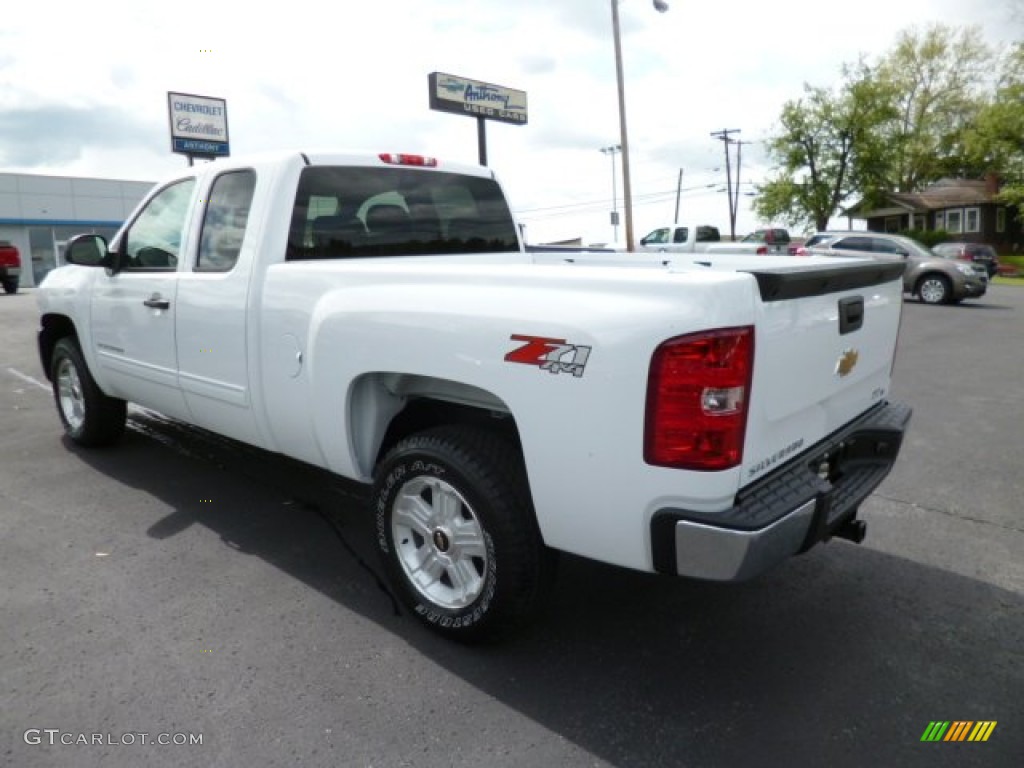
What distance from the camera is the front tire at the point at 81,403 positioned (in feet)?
17.7

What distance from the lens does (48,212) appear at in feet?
123

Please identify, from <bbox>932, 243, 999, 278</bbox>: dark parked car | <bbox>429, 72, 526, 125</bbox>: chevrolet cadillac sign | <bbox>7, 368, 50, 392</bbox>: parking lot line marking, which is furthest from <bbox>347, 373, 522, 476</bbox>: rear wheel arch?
<bbox>932, 243, 999, 278</bbox>: dark parked car

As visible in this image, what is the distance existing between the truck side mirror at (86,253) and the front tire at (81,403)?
944mm

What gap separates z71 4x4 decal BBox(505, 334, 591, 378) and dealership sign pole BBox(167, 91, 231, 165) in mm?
27238

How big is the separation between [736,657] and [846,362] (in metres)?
1.18

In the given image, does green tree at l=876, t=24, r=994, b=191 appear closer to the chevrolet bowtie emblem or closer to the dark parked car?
the dark parked car

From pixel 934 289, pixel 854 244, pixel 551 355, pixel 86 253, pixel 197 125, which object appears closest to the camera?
pixel 551 355

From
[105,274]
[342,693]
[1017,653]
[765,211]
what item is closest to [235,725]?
[342,693]

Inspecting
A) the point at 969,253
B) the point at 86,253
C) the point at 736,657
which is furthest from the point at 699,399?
the point at 969,253

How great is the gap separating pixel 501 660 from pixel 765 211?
52812 mm

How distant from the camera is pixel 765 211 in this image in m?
51.5

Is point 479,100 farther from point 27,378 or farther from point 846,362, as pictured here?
point 846,362

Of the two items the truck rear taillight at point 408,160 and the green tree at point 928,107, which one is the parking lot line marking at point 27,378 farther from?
the green tree at point 928,107

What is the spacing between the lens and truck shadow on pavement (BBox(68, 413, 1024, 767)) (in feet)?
8.06
